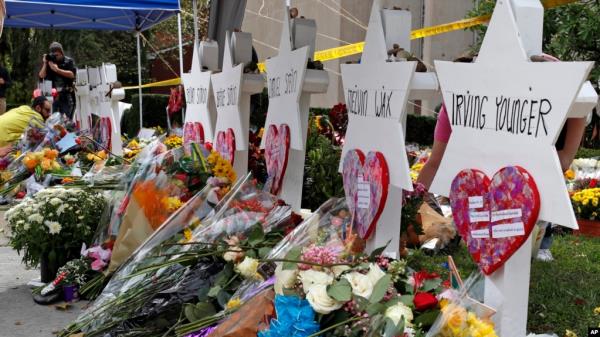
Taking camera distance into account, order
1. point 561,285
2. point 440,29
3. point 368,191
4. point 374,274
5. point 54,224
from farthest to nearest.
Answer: point 440,29, point 54,224, point 561,285, point 368,191, point 374,274

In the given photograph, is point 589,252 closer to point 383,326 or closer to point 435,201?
point 435,201

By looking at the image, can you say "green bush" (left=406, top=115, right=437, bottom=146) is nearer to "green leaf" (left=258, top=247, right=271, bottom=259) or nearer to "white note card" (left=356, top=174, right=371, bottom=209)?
"white note card" (left=356, top=174, right=371, bottom=209)

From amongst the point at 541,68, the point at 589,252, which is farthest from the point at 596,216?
the point at 541,68

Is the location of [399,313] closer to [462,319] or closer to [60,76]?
[462,319]

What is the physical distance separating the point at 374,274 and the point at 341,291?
0.14 m

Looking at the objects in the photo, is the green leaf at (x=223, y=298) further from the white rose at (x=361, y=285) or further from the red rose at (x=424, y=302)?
the red rose at (x=424, y=302)

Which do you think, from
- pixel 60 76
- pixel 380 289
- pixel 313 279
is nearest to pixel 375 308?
pixel 380 289

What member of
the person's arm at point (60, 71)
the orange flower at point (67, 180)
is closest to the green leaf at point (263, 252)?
the orange flower at point (67, 180)

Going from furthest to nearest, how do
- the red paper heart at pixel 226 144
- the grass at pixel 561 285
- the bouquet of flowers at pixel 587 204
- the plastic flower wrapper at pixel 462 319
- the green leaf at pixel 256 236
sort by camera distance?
the bouquet of flowers at pixel 587 204 → the red paper heart at pixel 226 144 → the grass at pixel 561 285 → the green leaf at pixel 256 236 → the plastic flower wrapper at pixel 462 319

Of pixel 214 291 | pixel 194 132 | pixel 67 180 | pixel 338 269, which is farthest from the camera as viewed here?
pixel 67 180

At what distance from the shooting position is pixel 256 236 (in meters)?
2.94

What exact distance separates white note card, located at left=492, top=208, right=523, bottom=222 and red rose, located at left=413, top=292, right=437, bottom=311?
340 millimetres

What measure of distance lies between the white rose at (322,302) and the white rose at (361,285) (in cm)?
6

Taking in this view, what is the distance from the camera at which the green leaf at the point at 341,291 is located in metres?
2.15
